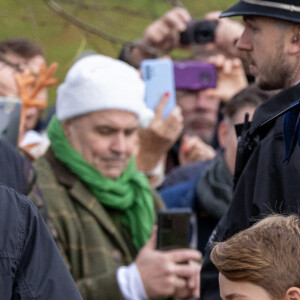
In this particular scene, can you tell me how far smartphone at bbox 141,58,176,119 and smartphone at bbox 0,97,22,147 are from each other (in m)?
1.23

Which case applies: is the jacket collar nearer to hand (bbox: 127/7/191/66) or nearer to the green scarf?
the green scarf

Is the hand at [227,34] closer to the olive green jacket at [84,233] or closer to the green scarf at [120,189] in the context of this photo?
the green scarf at [120,189]

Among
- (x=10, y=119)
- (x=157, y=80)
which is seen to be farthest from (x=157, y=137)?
(x=10, y=119)

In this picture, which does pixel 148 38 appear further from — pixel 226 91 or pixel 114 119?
pixel 114 119

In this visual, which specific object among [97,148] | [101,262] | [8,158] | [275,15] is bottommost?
[101,262]

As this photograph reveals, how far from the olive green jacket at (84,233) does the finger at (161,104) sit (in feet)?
3.21

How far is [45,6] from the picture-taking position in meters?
5.14

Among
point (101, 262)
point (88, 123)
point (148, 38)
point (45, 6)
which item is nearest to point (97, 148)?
point (88, 123)

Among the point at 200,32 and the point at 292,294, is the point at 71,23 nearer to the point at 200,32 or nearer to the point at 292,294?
the point at 200,32

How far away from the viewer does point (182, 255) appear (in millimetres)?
4113

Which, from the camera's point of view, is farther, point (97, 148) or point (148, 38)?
point (148, 38)

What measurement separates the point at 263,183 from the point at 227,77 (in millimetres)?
3129

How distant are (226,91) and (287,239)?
12.5ft

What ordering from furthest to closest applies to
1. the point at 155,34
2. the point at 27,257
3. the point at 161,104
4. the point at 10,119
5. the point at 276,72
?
the point at 155,34 → the point at 161,104 → the point at 10,119 → the point at 276,72 → the point at 27,257
